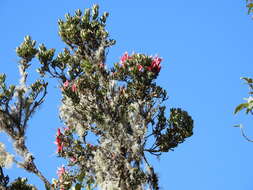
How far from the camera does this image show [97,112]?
8.89m

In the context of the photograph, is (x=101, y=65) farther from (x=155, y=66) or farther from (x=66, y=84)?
(x=155, y=66)

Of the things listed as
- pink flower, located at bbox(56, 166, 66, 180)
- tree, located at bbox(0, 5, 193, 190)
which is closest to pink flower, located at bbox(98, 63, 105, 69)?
tree, located at bbox(0, 5, 193, 190)

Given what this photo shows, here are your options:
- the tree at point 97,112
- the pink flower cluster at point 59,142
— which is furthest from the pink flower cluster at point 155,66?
the pink flower cluster at point 59,142

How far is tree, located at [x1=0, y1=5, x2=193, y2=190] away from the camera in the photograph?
8.30 m

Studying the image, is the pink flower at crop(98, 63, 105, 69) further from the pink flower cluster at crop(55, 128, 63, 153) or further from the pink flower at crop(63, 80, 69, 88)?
the pink flower cluster at crop(55, 128, 63, 153)

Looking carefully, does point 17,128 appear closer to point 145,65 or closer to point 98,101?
point 98,101

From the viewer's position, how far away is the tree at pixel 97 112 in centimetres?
830

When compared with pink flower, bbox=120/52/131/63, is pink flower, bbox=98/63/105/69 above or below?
below

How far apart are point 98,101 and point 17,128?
2067 millimetres

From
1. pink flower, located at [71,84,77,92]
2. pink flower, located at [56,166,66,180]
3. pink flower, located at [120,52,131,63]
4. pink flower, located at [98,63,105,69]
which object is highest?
pink flower, located at [120,52,131,63]

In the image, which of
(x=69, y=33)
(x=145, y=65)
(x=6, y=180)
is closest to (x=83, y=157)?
(x=6, y=180)

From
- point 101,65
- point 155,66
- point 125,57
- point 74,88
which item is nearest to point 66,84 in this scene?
point 74,88

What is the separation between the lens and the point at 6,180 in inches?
305

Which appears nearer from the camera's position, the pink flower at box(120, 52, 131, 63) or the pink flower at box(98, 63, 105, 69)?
the pink flower at box(98, 63, 105, 69)
